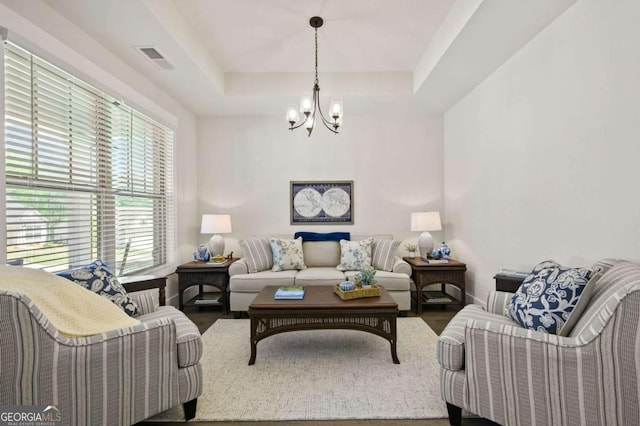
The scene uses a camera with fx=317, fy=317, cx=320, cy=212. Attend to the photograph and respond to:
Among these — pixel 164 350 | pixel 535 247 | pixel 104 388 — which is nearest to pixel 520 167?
pixel 535 247

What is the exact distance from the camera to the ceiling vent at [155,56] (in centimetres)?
278

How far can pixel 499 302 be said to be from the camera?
2.32 metres

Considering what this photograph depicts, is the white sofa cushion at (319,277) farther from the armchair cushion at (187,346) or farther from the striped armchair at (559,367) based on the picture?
the striped armchair at (559,367)

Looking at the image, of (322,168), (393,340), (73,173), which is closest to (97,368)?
(73,173)

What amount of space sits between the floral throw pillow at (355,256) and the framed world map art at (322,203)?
2.02ft

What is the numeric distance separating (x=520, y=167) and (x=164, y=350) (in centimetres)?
317

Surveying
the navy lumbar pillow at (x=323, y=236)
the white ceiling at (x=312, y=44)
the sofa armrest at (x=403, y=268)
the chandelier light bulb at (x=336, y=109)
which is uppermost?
the white ceiling at (x=312, y=44)

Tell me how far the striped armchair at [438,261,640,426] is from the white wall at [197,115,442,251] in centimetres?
297

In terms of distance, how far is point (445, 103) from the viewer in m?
4.23

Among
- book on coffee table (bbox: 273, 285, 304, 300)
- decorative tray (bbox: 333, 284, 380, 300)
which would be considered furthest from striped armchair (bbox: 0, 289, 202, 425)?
decorative tray (bbox: 333, 284, 380, 300)

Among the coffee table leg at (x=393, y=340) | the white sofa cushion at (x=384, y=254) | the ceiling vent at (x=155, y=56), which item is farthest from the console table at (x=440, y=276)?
the ceiling vent at (x=155, y=56)

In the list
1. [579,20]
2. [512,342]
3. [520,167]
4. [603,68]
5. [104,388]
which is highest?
[579,20]

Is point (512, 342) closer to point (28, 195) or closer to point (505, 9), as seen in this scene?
point (505, 9)

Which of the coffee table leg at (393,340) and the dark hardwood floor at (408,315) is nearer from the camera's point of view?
the dark hardwood floor at (408,315)
